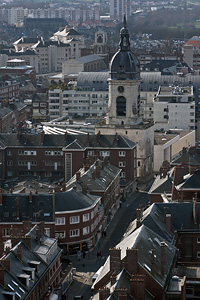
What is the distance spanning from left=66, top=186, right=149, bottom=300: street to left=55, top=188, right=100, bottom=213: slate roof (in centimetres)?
347

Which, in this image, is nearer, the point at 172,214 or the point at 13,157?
the point at 172,214

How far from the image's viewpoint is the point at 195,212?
7188 cm

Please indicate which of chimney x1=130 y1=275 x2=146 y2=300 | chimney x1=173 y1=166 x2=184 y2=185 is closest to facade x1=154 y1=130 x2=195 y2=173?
chimney x1=173 y1=166 x2=184 y2=185

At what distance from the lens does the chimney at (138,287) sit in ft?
177

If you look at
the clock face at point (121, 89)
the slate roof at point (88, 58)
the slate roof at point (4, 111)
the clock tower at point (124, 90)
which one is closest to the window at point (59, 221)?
the clock tower at point (124, 90)

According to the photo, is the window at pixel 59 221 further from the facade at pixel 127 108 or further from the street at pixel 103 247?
the facade at pixel 127 108

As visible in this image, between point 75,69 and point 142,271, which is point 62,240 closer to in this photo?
point 142,271

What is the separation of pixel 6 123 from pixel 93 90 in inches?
491

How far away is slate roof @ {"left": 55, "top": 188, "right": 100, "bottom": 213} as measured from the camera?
78500 mm

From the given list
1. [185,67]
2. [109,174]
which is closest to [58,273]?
[109,174]

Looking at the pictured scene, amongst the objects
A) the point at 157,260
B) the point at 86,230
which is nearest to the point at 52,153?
the point at 86,230

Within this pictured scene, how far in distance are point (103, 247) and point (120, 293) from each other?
28.9m

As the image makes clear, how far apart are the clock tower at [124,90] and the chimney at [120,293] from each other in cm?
5788

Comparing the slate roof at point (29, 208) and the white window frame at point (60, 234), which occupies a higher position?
the slate roof at point (29, 208)
